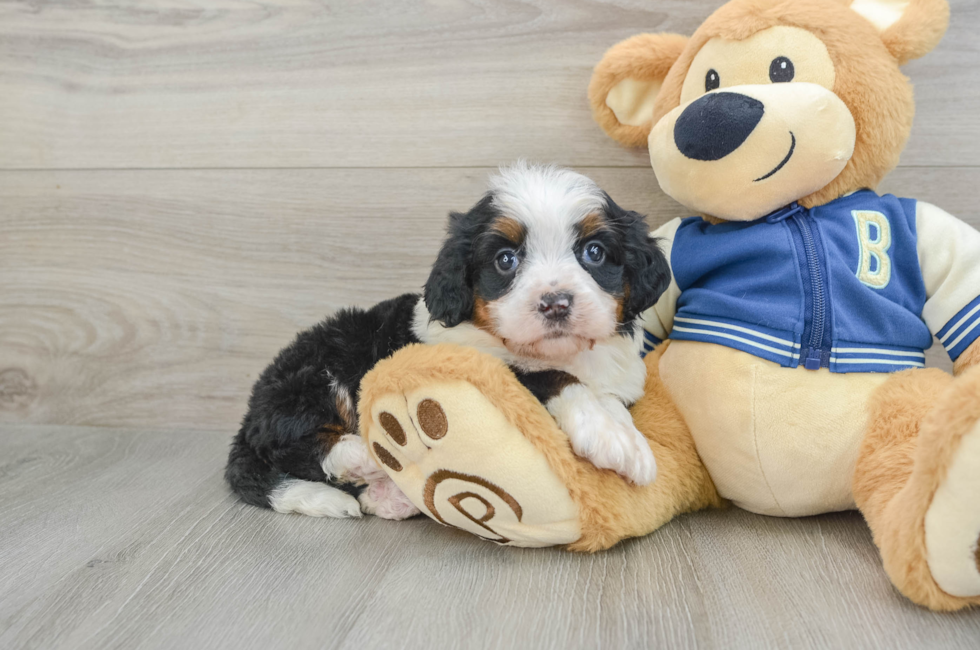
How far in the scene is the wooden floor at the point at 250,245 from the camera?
4.14 ft

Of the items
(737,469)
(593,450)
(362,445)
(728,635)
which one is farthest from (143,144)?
(728,635)

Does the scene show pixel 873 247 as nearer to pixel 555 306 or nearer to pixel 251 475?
pixel 555 306

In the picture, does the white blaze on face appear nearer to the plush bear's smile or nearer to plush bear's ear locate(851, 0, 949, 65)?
the plush bear's smile

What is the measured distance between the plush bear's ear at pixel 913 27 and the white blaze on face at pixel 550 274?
648 mm

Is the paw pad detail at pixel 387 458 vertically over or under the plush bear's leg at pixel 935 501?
under

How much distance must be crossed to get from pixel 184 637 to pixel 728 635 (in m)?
0.83

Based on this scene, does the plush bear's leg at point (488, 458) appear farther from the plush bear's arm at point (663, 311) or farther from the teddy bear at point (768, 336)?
the plush bear's arm at point (663, 311)

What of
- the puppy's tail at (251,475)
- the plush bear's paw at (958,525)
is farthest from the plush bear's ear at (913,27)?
the puppy's tail at (251,475)

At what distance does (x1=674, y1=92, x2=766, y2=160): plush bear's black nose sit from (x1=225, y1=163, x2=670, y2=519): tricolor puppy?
0.18 meters

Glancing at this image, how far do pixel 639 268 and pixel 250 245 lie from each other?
4.00 ft

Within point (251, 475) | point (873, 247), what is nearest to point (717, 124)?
point (873, 247)

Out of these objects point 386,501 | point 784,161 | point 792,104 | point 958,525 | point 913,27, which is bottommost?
point 386,501

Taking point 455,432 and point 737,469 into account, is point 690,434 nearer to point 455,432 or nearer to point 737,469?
point 737,469

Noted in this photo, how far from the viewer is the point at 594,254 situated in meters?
1.36
